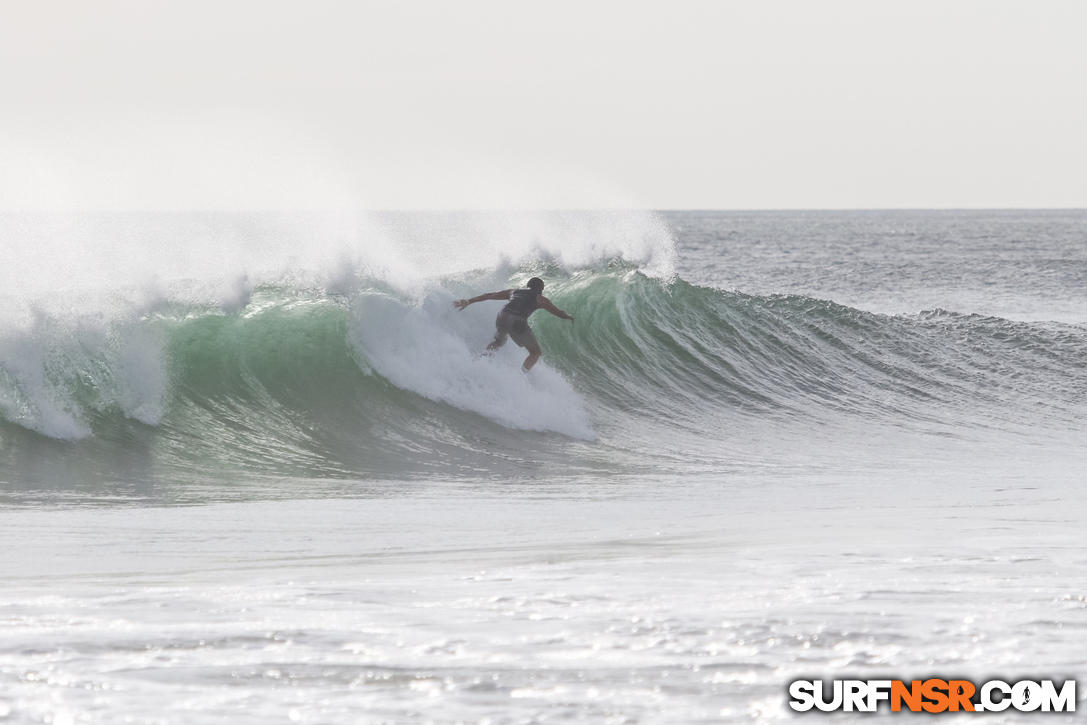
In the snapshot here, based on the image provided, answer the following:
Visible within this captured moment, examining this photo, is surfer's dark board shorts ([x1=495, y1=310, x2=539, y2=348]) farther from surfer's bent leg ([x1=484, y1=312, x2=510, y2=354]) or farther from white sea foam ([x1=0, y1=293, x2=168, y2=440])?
white sea foam ([x1=0, y1=293, x2=168, y2=440])

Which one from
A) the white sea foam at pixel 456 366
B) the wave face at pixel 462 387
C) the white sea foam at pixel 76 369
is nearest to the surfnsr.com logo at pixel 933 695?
the wave face at pixel 462 387

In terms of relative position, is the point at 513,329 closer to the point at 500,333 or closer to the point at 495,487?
the point at 500,333

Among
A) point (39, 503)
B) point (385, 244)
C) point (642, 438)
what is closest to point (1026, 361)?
point (642, 438)

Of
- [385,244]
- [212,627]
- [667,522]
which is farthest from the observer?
[385,244]

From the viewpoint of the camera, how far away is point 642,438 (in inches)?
396

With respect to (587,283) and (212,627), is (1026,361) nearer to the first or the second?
(587,283)

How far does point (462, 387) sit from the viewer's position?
1036cm

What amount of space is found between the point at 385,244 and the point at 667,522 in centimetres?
699

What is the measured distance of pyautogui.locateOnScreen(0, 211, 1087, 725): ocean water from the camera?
3867mm

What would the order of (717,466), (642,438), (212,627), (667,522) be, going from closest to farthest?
(212,627) < (667,522) < (717,466) < (642,438)

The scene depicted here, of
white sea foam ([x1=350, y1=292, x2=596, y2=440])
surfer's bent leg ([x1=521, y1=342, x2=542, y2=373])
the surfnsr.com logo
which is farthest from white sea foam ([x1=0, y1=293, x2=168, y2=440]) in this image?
the surfnsr.com logo

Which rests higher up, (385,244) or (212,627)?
(385,244)

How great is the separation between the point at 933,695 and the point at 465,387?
23.1 feet

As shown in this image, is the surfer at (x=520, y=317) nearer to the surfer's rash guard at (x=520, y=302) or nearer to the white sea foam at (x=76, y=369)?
the surfer's rash guard at (x=520, y=302)
